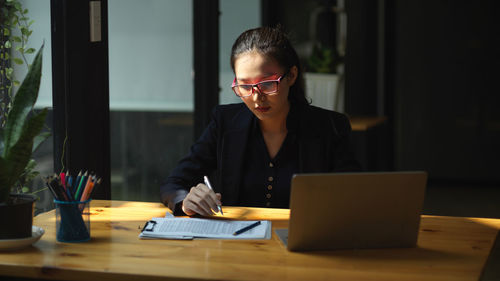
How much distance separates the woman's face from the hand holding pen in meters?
0.39

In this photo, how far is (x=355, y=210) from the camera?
1.43 metres

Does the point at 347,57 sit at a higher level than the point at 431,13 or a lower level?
lower

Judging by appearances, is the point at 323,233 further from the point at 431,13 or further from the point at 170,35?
the point at 431,13

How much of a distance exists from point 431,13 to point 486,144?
1.44 meters

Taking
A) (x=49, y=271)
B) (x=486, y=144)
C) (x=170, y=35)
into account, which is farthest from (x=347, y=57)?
(x=49, y=271)

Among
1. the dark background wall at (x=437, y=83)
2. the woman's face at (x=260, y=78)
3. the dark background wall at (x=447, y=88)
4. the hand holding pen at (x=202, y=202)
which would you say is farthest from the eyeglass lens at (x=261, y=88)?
the dark background wall at (x=447, y=88)

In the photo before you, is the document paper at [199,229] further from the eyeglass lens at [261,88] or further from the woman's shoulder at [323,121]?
the woman's shoulder at [323,121]

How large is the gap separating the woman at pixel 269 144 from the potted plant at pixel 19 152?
2.40ft

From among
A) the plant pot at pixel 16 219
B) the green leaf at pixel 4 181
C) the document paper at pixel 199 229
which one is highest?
the green leaf at pixel 4 181

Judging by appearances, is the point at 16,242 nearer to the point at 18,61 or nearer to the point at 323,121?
the point at 18,61

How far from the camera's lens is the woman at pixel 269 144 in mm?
2199

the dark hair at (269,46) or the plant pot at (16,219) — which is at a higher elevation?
the dark hair at (269,46)

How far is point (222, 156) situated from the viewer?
2266 mm

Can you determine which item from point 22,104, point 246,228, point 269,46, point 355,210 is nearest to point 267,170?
point 269,46
